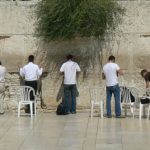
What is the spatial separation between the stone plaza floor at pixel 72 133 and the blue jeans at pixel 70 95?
0.42m

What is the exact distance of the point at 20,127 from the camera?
1245cm

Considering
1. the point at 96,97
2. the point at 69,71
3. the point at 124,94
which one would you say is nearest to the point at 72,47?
the point at 69,71

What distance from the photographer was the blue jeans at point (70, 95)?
15008 millimetres

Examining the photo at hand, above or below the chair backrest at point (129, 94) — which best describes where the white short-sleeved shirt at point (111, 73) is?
above

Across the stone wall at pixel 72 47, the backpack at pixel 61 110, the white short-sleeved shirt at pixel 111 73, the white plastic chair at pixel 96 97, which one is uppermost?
the stone wall at pixel 72 47

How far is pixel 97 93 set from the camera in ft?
49.5

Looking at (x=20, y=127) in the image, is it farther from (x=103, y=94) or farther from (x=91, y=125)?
(x=103, y=94)

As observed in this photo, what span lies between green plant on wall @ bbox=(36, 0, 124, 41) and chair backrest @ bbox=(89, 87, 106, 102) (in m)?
1.51

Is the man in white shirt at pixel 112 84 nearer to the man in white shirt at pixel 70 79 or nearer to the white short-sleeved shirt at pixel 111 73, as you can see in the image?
the white short-sleeved shirt at pixel 111 73

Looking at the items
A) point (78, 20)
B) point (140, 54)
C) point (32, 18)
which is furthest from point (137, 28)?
point (32, 18)

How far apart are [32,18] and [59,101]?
8.22 feet

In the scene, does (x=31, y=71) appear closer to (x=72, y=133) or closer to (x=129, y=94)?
Result: (x=129, y=94)

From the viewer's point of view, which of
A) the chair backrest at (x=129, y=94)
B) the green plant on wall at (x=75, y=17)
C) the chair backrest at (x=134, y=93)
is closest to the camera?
the chair backrest at (x=134, y=93)

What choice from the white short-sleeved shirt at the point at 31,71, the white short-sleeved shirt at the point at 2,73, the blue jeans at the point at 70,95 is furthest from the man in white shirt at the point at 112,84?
the white short-sleeved shirt at the point at 2,73
